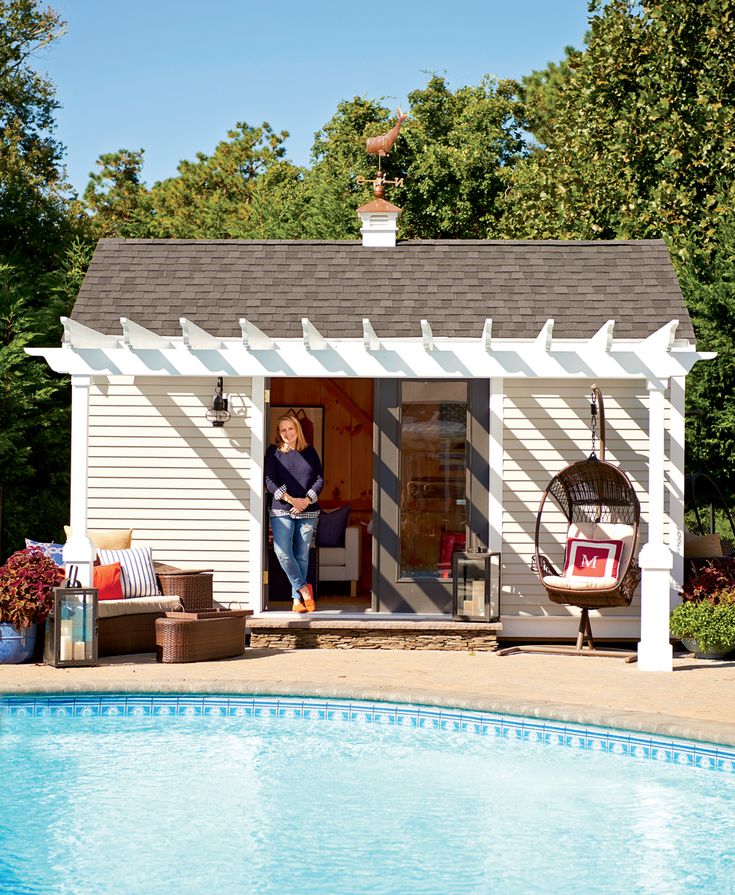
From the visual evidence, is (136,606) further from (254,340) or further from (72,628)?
(254,340)

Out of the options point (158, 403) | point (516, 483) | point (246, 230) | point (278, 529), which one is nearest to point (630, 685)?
point (516, 483)

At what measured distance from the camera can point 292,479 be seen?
1051cm

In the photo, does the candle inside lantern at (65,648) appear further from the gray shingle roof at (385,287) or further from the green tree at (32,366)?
the green tree at (32,366)

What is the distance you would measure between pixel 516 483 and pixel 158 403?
315cm

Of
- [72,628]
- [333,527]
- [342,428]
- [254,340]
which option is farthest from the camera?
[342,428]

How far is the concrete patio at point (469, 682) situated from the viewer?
7.43m

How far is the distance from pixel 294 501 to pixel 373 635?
4.19 ft

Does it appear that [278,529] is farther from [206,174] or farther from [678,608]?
[206,174]

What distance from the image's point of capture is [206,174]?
34500mm

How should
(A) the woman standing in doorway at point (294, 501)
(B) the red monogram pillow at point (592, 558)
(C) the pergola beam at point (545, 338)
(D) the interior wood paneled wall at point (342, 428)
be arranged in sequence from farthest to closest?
(D) the interior wood paneled wall at point (342, 428) < (A) the woman standing in doorway at point (294, 501) < (B) the red monogram pillow at point (592, 558) < (C) the pergola beam at point (545, 338)

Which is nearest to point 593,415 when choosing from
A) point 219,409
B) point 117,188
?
point 219,409

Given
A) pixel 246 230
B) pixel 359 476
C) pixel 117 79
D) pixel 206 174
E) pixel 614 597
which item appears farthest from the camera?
pixel 206 174

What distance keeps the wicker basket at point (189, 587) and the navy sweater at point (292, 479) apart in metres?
0.86

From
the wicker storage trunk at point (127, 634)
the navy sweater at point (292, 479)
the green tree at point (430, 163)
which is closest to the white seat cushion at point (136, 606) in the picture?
the wicker storage trunk at point (127, 634)
